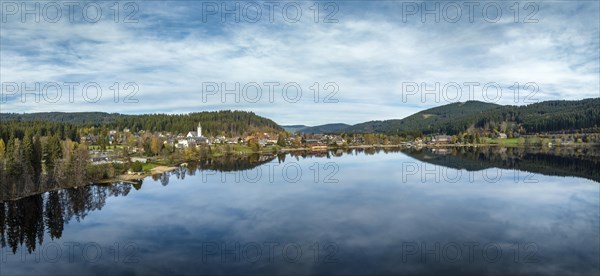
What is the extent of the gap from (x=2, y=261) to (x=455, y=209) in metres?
28.6

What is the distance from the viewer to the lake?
19.0 meters

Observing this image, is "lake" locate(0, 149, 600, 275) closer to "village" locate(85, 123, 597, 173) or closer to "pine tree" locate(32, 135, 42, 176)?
"pine tree" locate(32, 135, 42, 176)

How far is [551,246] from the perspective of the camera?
21328 mm

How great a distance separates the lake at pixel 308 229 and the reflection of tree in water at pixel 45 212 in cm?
9

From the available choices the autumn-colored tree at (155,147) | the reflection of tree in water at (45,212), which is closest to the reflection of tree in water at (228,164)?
the autumn-colored tree at (155,147)

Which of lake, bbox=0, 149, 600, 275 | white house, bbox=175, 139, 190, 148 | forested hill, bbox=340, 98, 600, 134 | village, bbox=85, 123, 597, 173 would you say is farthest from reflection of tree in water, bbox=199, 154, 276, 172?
forested hill, bbox=340, 98, 600, 134

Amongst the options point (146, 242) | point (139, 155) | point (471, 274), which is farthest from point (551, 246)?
point (139, 155)

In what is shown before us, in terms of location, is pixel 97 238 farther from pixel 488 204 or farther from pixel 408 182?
pixel 408 182

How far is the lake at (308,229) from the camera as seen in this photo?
19.0 m

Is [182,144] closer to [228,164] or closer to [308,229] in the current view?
[228,164]

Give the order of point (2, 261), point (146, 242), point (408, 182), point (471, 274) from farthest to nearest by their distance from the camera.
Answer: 1. point (408, 182)
2. point (146, 242)
3. point (2, 261)
4. point (471, 274)

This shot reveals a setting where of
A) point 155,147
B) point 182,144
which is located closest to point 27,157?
point 155,147

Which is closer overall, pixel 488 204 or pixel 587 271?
pixel 587 271

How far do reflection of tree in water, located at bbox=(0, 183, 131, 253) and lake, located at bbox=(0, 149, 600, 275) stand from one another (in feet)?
0.29
